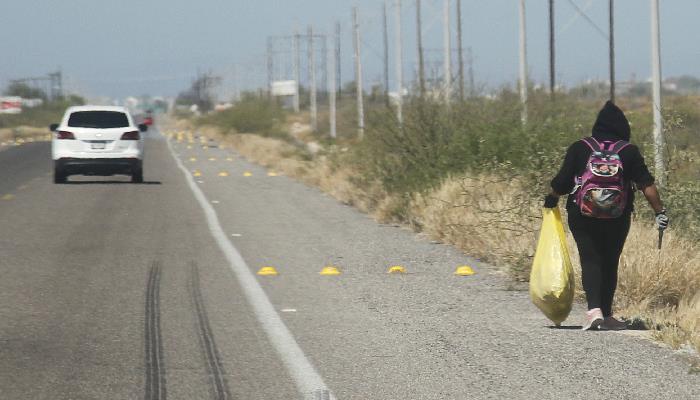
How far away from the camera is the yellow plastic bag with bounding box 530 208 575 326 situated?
10.3 meters

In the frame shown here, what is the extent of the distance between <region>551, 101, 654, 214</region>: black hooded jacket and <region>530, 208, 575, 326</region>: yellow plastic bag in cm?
26

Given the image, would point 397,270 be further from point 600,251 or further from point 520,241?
point 600,251

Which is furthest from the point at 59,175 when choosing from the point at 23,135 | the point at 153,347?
the point at 23,135

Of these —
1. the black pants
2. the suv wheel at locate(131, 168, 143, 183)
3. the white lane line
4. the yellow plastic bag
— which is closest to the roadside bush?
the suv wheel at locate(131, 168, 143, 183)

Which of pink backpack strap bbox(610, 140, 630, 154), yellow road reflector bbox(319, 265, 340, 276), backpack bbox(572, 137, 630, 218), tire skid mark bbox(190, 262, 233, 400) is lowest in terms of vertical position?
yellow road reflector bbox(319, 265, 340, 276)

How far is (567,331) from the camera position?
1037cm

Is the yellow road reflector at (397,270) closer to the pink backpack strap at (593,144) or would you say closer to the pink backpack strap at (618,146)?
the pink backpack strap at (593,144)

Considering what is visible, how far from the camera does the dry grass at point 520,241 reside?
11.0 metres

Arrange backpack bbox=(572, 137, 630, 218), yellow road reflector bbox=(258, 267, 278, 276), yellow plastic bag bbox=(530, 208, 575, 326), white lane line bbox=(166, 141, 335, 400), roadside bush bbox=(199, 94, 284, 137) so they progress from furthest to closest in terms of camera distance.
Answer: roadside bush bbox=(199, 94, 284, 137) → yellow road reflector bbox=(258, 267, 278, 276) → yellow plastic bag bbox=(530, 208, 575, 326) → backpack bbox=(572, 137, 630, 218) → white lane line bbox=(166, 141, 335, 400)

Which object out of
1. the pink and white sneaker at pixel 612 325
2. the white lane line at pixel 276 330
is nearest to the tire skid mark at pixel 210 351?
the white lane line at pixel 276 330

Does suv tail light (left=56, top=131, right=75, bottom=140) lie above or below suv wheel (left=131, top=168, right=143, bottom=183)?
above

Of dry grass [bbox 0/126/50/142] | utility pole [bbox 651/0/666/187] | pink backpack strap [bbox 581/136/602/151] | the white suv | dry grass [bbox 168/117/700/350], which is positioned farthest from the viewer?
dry grass [bbox 0/126/50/142]

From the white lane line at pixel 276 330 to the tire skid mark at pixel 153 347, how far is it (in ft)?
2.51

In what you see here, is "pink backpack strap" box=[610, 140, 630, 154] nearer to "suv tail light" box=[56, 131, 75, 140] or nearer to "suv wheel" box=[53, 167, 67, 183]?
"suv tail light" box=[56, 131, 75, 140]
